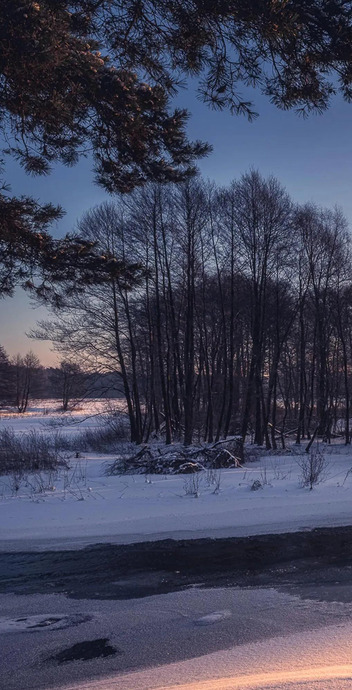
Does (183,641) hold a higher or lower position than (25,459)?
lower

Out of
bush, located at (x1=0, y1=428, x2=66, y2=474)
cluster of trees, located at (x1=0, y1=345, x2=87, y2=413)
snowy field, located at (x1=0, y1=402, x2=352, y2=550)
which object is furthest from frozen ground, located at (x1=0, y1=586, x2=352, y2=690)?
cluster of trees, located at (x1=0, y1=345, x2=87, y2=413)

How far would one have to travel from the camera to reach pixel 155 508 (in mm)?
10250

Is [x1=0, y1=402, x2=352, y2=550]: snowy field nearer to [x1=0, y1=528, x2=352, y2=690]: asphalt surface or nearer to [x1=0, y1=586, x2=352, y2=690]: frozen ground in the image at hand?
[x1=0, y1=528, x2=352, y2=690]: asphalt surface

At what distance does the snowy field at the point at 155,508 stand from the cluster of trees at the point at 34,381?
51.6 feet

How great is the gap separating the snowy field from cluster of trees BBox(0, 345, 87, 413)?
15.7 m

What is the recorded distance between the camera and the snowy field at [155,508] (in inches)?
342

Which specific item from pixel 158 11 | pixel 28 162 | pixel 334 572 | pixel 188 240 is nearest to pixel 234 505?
pixel 334 572

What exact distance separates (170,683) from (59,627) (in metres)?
1.69

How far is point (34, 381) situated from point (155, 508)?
72.9 metres

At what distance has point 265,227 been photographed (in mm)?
27984

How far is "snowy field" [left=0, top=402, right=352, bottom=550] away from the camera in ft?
28.5

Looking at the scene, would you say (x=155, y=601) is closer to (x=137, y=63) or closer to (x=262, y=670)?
(x=262, y=670)

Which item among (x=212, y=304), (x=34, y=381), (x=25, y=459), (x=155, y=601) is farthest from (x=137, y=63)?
(x=34, y=381)

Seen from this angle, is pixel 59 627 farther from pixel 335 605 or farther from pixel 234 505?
pixel 234 505
